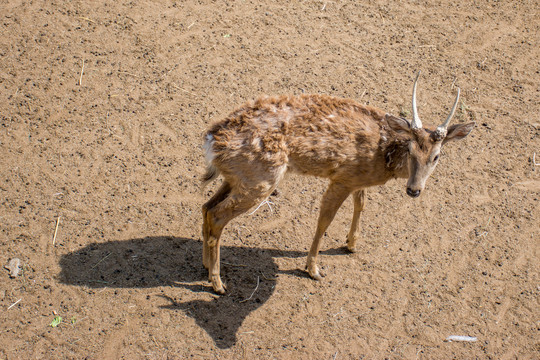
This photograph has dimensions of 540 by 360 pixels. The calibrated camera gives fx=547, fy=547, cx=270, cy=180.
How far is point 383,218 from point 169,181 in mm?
2869

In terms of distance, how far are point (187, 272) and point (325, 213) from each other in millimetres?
1745

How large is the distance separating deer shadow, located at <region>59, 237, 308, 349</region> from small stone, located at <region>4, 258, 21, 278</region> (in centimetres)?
45

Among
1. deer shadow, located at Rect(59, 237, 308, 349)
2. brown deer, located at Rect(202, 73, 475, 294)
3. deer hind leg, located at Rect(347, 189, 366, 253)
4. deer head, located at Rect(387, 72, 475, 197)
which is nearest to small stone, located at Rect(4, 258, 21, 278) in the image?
deer shadow, located at Rect(59, 237, 308, 349)

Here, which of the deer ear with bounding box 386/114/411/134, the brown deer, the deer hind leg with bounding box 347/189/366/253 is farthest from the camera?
the deer hind leg with bounding box 347/189/366/253

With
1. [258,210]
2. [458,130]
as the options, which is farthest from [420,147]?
[258,210]

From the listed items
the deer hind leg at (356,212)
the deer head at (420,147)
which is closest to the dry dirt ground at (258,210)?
the deer hind leg at (356,212)

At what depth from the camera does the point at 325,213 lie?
20.4 ft

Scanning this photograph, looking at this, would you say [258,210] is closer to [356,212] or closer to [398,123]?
[356,212]

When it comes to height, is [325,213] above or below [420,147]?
below

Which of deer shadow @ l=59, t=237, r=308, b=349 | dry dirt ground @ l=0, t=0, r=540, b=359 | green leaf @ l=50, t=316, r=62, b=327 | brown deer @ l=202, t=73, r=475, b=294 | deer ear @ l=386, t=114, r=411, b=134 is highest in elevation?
deer ear @ l=386, t=114, r=411, b=134

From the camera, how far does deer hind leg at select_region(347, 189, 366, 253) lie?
6.59 metres

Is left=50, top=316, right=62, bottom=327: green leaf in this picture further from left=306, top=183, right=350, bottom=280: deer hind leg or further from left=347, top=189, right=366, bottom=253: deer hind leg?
left=347, top=189, right=366, bottom=253: deer hind leg

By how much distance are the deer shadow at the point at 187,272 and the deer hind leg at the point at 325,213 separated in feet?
0.69

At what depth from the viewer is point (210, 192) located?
7.25 m
